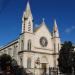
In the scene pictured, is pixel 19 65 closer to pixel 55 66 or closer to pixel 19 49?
pixel 19 49

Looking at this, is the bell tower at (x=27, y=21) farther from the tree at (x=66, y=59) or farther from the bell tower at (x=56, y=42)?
the tree at (x=66, y=59)

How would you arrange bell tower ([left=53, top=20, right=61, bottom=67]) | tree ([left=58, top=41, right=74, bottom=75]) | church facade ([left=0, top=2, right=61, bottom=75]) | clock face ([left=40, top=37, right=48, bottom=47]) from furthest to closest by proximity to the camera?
bell tower ([left=53, top=20, right=61, bottom=67]), clock face ([left=40, top=37, right=48, bottom=47]), church facade ([left=0, top=2, right=61, bottom=75]), tree ([left=58, top=41, right=74, bottom=75])

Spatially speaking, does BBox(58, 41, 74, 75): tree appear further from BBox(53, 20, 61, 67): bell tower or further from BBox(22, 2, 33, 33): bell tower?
BBox(22, 2, 33, 33): bell tower

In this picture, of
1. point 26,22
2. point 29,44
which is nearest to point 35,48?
point 29,44

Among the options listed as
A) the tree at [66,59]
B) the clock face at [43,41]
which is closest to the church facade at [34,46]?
the clock face at [43,41]

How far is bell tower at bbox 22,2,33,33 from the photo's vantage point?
66381 mm

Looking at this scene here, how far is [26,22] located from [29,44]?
575 centimetres

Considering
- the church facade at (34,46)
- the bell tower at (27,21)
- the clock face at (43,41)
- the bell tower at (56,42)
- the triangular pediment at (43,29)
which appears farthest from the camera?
the bell tower at (56,42)

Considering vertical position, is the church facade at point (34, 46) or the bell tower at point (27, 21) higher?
the bell tower at point (27, 21)

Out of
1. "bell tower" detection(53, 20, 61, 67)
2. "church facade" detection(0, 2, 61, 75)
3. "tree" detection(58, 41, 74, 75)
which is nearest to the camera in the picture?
"tree" detection(58, 41, 74, 75)

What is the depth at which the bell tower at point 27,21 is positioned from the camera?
66.4 m

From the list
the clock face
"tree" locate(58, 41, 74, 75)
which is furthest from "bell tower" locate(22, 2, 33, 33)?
"tree" locate(58, 41, 74, 75)

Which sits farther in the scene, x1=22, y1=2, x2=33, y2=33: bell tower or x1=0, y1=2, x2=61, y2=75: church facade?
x1=22, y1=2, x2=33, y2=33: bell tower

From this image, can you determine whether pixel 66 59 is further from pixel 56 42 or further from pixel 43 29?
pixel 43 29
